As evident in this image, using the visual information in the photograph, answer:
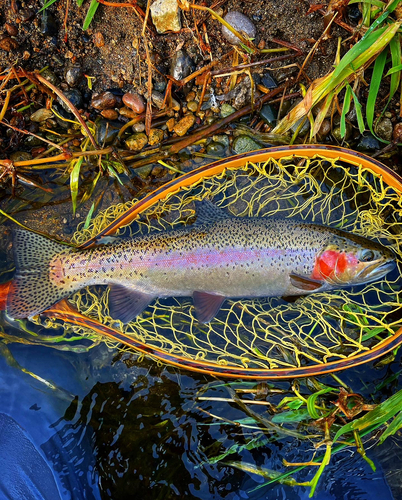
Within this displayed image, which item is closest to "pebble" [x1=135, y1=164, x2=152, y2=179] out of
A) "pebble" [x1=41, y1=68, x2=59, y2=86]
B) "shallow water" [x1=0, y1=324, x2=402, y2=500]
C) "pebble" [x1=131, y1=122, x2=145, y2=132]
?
"pebble" [x1=131, y1=122, x2=145, y2=132]

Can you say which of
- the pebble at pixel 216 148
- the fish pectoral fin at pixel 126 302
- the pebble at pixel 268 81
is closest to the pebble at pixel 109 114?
the pebble at pixel 216 148

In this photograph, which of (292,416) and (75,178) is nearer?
(292,416)

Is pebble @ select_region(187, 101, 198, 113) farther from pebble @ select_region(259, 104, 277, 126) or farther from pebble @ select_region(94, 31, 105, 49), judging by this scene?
pebble @ select_region(94, 31, 105, 49)

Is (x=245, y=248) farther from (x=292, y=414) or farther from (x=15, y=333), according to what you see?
(x=15, y=333)

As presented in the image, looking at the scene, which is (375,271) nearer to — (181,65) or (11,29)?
(181,65)

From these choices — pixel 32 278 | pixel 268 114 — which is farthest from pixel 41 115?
pixel 268 114

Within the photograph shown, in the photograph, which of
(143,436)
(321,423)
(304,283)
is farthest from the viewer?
(143,436)

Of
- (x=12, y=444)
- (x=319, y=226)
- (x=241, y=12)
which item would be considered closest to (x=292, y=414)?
(x=319, y=226)

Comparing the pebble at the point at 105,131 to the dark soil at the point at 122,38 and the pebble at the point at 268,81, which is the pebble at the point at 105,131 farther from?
the pebble at the point at 268,81
